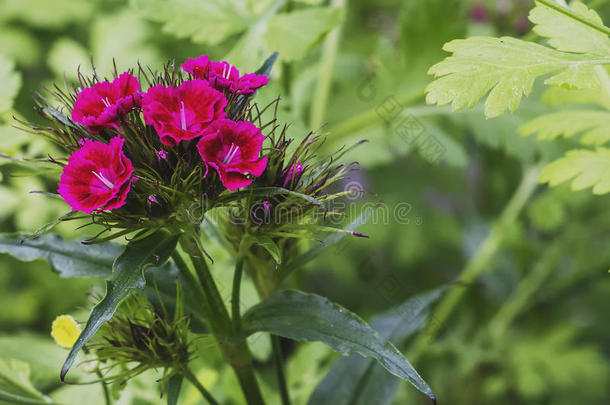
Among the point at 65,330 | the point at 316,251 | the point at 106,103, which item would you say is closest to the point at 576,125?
the point at 316,251

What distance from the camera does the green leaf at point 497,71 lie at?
647mm

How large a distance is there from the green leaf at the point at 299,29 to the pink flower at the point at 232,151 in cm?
31

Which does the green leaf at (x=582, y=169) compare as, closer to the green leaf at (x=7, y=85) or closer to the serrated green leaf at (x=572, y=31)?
the serrated green leaf at (x=572, y=31)

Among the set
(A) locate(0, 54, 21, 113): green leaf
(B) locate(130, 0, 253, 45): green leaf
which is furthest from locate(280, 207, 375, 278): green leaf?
(A) locate(0, 54, 21, 113): green leaf

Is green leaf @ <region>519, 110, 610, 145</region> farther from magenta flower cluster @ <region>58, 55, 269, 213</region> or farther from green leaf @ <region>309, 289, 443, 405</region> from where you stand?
magenta flower cluster @ <region>58, 55, 269, 213</region>

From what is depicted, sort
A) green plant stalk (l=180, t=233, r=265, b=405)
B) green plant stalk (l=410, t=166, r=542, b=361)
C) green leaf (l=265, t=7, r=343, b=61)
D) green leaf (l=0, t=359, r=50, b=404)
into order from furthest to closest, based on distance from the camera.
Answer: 1. green plant stalk (l=410, t=166, r=542, b=361)
2. green leaf (l=265, t=7, r=343, b=61)
3. green leaf (l=0, t=359, r=50, b=404)
4. green plant stalk (l=180, t=233, r=265, b=405)

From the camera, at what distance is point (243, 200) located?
0.65m

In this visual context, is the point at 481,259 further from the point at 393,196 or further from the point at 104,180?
the point at 104,180

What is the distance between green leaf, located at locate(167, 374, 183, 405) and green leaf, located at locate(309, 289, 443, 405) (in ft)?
0.78

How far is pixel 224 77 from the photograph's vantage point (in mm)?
645

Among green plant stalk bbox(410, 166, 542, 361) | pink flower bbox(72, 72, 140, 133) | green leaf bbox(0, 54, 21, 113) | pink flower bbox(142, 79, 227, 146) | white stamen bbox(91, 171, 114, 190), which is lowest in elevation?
green plant stalk bbox(410, 166, 542, 361)

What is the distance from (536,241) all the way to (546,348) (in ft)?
1.06

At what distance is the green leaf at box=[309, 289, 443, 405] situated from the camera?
0.82 meters

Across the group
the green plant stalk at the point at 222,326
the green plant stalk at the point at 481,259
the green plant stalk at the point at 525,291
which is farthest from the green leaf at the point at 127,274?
the green plant stalk at the point at 525,291
